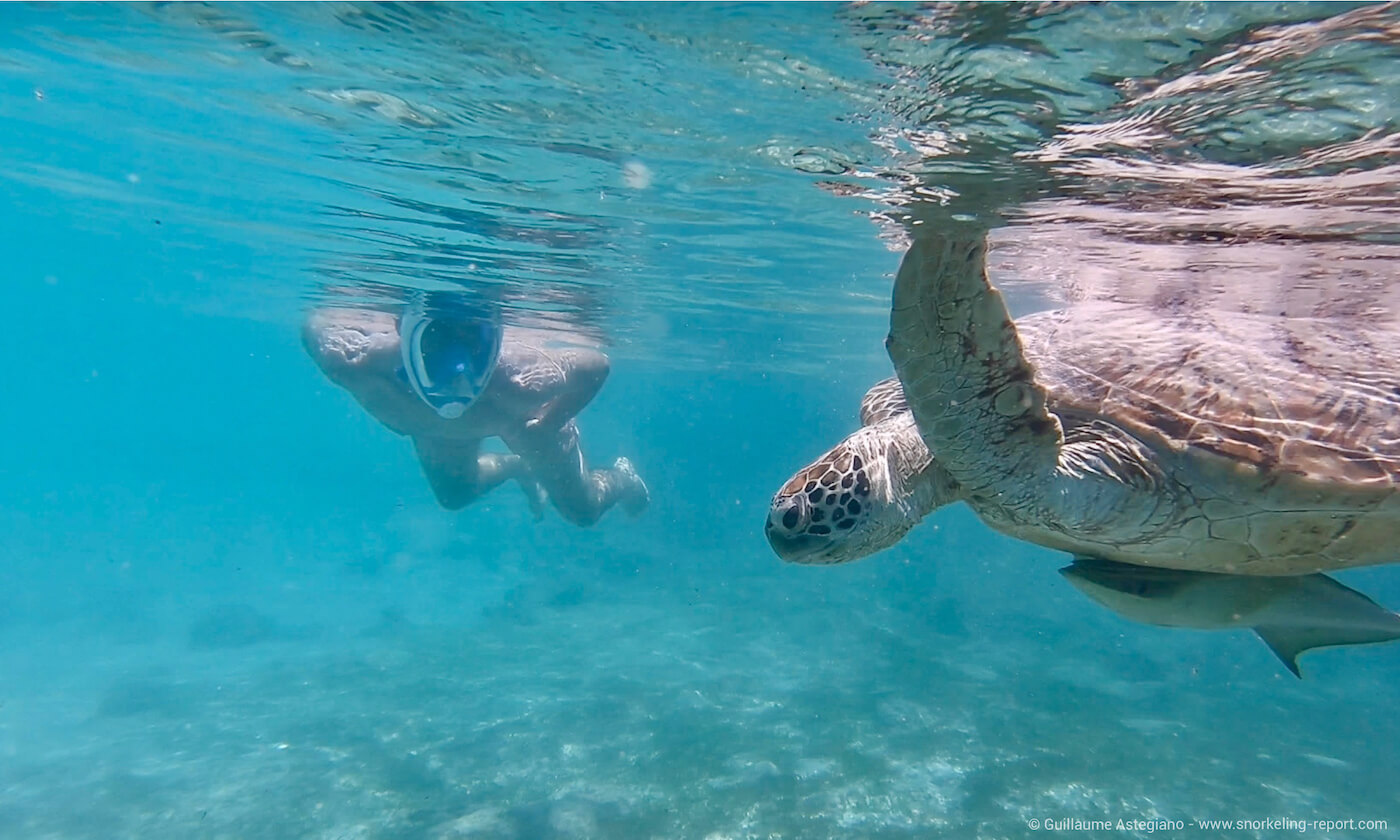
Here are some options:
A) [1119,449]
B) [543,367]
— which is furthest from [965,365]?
[543,367]

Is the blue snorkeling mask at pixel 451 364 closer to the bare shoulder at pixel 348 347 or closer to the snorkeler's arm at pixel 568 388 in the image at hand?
the bare shoulder at pixel 348 347

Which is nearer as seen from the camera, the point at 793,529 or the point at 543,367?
the point at 793,529

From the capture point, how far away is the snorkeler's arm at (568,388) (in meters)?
14.3

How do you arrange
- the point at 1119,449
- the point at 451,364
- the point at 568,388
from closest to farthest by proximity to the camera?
1. the point at 1119,449
2. the point at 451,364
3. the point at 568,388

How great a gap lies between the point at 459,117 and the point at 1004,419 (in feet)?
19.4

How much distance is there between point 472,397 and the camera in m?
12.8

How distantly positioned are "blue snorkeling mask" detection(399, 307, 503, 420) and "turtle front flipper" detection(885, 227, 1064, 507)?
10.3 meters

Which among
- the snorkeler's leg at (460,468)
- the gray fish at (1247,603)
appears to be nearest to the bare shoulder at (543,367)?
the snorkeler's leg at (460,468)

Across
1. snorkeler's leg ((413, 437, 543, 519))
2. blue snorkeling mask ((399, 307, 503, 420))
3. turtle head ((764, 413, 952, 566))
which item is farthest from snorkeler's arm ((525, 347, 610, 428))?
turtle head ((764, 413, 952, 566))

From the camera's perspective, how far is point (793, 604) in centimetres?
2264

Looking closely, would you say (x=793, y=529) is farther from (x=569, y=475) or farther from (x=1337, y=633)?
(x=569, y=475)

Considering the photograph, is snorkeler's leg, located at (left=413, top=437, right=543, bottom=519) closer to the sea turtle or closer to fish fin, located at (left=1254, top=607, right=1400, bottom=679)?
the sea turtle

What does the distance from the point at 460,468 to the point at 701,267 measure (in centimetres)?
652

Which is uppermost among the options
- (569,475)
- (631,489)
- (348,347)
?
(348,347)
